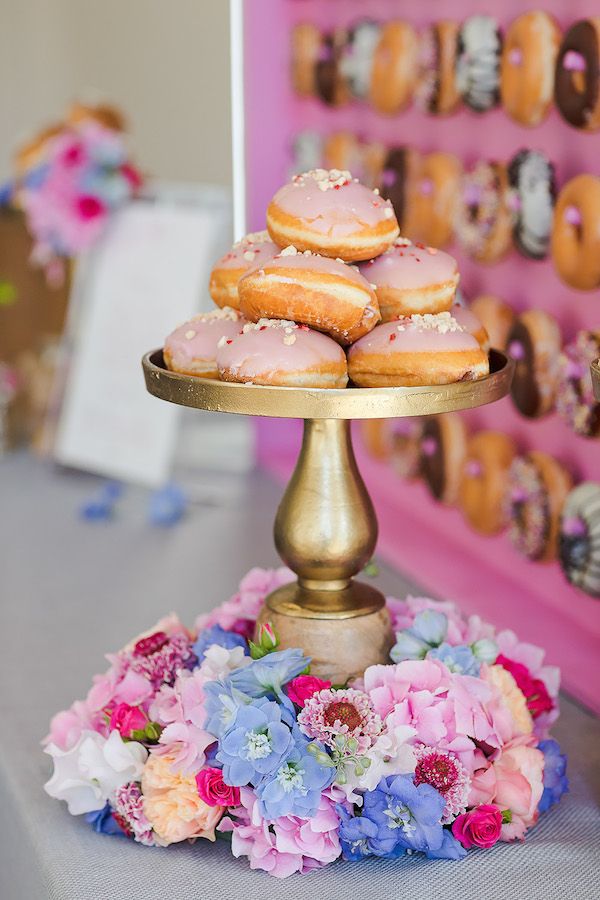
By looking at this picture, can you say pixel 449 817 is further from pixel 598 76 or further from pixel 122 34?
pixel 122 34

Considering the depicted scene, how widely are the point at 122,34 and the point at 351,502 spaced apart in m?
2.72

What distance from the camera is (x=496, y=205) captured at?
6.10 ft

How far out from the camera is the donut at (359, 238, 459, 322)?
116 centimetres

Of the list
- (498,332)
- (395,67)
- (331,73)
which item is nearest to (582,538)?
(498,332)

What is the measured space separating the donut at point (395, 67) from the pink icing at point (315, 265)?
3.70 ft

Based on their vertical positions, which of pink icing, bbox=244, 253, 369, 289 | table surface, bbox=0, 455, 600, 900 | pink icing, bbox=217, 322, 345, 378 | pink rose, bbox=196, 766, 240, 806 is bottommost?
table surface, bbox=0, 455, 600, 900

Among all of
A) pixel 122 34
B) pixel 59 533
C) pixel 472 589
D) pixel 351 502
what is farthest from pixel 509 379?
pixel 122 34

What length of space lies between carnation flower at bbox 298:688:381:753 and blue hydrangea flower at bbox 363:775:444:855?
1.7 inches

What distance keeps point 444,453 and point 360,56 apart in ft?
2.60

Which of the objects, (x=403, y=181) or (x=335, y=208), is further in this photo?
(x=403, y=181)

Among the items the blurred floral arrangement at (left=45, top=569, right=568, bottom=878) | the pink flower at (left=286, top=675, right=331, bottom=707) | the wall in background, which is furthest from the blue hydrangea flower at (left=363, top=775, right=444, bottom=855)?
the wall in background

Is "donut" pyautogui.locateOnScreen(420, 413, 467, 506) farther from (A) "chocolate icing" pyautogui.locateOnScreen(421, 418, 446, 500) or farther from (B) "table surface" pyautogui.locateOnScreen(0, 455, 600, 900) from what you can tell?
(B) "table surface" pyautogui.locateOnScreen(0, 455, 600, 900)

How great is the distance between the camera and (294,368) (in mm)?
1067

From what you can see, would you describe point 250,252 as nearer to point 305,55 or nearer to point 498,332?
point 498,332
